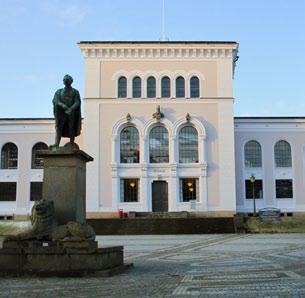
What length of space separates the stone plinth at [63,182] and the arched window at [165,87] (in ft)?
123

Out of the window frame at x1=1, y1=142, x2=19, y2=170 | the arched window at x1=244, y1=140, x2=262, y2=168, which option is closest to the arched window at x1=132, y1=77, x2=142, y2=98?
the arched window at x1=244, y1=140, x2=262, y2=168

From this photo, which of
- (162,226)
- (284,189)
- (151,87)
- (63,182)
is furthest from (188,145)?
(63,182)

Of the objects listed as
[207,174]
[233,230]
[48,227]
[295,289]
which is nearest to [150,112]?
[207,174]

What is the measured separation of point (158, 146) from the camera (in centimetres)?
4944

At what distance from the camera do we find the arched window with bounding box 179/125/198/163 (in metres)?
49.3

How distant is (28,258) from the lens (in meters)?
11.6

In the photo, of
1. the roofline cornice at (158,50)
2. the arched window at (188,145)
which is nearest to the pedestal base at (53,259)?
the arched window at (188,145)

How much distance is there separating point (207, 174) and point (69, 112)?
36233 mm

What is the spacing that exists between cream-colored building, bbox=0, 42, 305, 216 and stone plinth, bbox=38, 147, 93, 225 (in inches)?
1402

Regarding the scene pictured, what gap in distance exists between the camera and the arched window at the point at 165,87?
49.8m

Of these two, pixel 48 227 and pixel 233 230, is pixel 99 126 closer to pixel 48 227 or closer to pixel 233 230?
pixel 233 230

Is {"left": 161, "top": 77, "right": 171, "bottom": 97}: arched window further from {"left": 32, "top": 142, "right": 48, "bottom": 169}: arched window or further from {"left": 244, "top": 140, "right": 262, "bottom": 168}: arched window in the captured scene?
{"left": 32, "top": 142, "right": 48, "bottom": 169}: arched window

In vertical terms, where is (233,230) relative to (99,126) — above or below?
below

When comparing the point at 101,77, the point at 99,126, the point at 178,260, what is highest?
the point at 101,77
